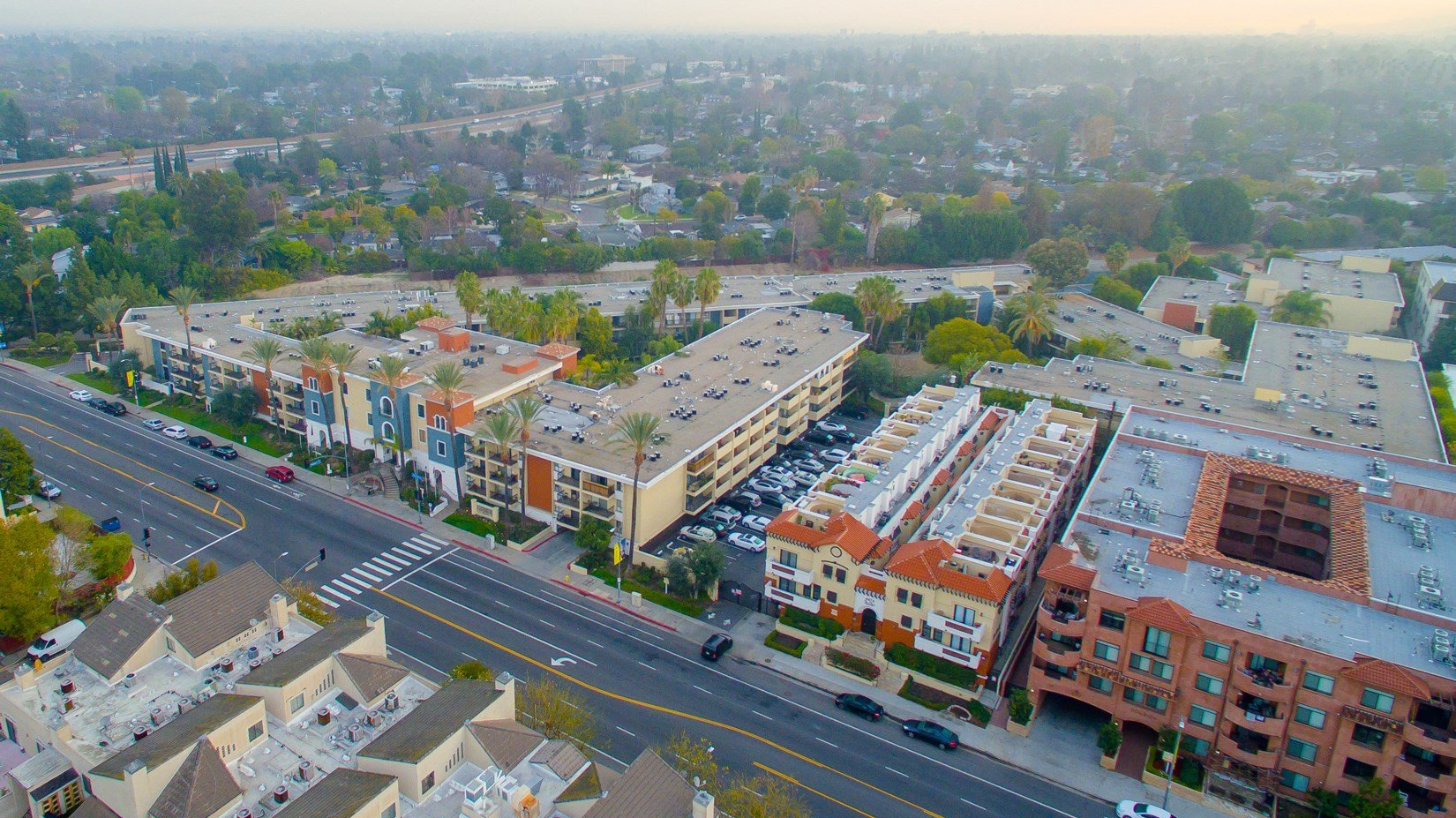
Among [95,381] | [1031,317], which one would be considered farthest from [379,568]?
[1031,317]

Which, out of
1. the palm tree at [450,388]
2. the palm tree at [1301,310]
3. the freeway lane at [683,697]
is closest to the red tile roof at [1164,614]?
the freeway lane at [683,697]

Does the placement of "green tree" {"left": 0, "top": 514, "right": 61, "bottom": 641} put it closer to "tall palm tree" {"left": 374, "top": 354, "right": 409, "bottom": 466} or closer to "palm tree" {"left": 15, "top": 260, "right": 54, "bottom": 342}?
"tall palm tree" {"left": 374, "top": 354, "right": 409, "bottom": 466}

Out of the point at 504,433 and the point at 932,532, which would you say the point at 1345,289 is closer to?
the point at 932,532

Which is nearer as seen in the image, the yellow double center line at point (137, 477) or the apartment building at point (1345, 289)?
the yellow double center line at point (137, 477)

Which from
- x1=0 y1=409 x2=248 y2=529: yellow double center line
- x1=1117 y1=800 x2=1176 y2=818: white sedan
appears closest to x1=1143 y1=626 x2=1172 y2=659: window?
x1=1117 y1=800 x2=1176 y2=818: white sedan

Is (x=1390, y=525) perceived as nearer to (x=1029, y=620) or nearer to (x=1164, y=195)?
(x=1029, y=620)

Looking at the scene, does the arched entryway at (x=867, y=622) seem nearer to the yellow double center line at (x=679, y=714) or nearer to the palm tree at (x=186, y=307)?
the yellow double center line at (x=679, y=714)
